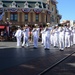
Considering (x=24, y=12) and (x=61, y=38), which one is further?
(x=24, y=12)

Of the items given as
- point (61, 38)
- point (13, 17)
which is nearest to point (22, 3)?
point (13, 17)

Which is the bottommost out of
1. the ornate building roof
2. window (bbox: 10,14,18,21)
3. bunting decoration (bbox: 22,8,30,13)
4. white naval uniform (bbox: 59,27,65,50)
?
white naval uniform (bbox: 59,27,65,50)

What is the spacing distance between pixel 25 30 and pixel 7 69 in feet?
54.3

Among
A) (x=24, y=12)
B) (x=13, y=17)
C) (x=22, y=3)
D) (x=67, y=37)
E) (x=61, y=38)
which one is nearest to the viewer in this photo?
(x=61, y=38)

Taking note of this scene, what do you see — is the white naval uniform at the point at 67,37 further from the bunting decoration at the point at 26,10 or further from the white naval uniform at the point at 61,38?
the bunting decoration at the point at 26,10

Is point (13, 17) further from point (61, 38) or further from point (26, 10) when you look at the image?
point (61, 38)

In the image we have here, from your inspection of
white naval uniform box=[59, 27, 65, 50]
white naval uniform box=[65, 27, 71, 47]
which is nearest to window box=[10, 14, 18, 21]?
white naval uniform box=[65, 27, 71, 47]

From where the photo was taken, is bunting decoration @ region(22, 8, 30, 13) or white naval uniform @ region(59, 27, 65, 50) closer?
white naval uniform @ region(59, 27, 65, 50)

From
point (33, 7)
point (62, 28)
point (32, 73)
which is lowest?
point (32, 73)

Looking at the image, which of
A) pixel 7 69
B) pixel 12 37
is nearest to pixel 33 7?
pixel 12 37

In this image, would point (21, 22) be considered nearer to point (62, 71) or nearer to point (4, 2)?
point (4, 2)

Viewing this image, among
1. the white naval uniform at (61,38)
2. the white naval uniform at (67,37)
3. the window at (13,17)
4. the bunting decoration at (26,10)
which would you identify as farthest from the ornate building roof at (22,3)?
the white naval uniform at (61,38)

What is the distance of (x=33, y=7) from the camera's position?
3046 inches

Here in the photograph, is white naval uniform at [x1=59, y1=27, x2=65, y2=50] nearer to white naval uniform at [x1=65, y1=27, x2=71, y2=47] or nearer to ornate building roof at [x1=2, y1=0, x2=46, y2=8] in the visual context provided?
white naval uniform at [x1=65, y1=27, x2=71, y2=47]
